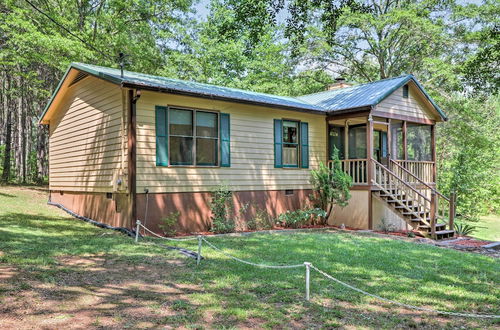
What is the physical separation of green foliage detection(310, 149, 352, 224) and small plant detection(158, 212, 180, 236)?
5.10 meters

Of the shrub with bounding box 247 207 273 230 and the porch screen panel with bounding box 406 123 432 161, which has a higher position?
the porch screen panel with bounding box 406 123 432 161

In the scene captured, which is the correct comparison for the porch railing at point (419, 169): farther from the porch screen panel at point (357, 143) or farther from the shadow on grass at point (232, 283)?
the shadow on grass at point (232, 283)

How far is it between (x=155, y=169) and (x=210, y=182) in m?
1.67

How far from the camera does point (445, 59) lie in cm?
2269

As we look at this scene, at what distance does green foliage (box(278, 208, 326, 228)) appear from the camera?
12.3m

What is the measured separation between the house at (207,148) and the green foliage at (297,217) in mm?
366

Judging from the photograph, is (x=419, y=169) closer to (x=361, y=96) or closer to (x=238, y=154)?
(x=361, y=96)

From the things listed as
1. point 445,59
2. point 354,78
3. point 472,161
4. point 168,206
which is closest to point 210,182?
point 168,206

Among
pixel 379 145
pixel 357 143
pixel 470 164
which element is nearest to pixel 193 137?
pixel 357 143

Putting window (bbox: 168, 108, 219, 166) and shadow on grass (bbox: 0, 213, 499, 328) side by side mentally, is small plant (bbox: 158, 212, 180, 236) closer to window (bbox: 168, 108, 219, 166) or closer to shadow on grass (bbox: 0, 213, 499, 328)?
shadow on grass (bbox: 0, 213, 499, 328)

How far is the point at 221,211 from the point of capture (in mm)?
11078

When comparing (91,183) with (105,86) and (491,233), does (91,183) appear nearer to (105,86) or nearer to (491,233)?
(105,86)

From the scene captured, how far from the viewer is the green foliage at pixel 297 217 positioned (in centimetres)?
1230

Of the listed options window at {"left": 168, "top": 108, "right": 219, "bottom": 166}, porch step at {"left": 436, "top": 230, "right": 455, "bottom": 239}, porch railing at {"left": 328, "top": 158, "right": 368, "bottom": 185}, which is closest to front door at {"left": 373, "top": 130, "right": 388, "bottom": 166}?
porch railing at {"left": 328, "top": 158, "right": 368, "bottom": 185}
